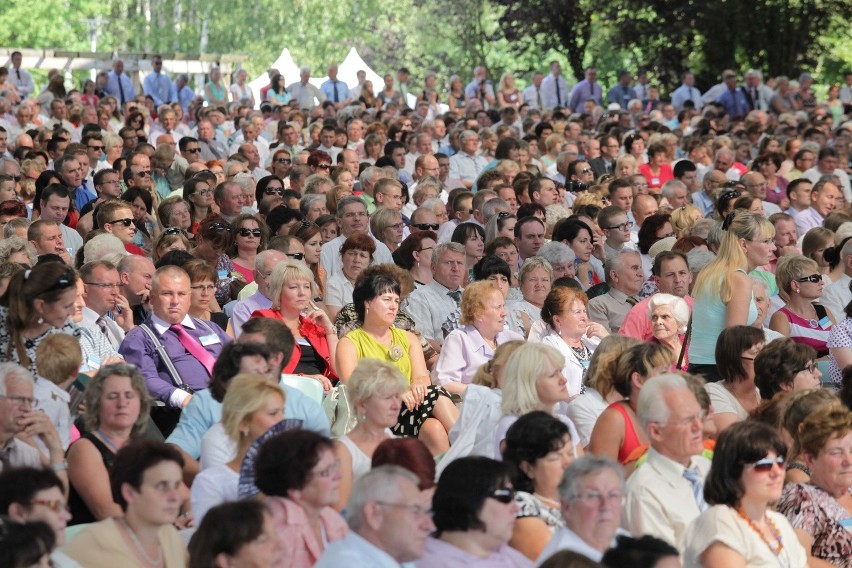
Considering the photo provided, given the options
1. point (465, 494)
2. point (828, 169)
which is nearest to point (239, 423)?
point (465, 494)

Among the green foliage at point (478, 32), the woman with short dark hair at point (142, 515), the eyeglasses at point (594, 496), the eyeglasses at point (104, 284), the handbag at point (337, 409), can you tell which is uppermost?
the eyeglasses at point (594, 496)

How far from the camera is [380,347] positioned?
8.27 m

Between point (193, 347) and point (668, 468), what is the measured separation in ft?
9.41

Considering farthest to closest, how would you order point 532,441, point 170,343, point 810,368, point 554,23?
1. point 554,23
2. point 170,343
3. point 810,368
4. point 532,441

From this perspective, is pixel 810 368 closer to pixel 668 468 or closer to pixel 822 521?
pixel 822 521

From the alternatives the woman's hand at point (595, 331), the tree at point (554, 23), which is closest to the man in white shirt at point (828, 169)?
the woman's hand at point (595, 331)

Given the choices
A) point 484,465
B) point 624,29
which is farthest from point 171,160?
point 624,29

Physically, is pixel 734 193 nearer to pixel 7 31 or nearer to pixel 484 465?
pixel 484 465

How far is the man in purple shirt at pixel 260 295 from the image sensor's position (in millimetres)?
8852

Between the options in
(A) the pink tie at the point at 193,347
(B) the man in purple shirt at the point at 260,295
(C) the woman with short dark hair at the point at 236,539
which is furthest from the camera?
(B) the man in purple shirt at the point at 260,295

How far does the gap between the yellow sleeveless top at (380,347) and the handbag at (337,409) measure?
27 centimetres

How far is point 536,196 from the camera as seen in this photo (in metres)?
A: 13.7

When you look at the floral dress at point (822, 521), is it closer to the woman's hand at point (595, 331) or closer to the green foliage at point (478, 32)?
the woman's hand at point (595, 331)

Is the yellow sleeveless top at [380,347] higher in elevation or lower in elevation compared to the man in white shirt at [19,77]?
higher
